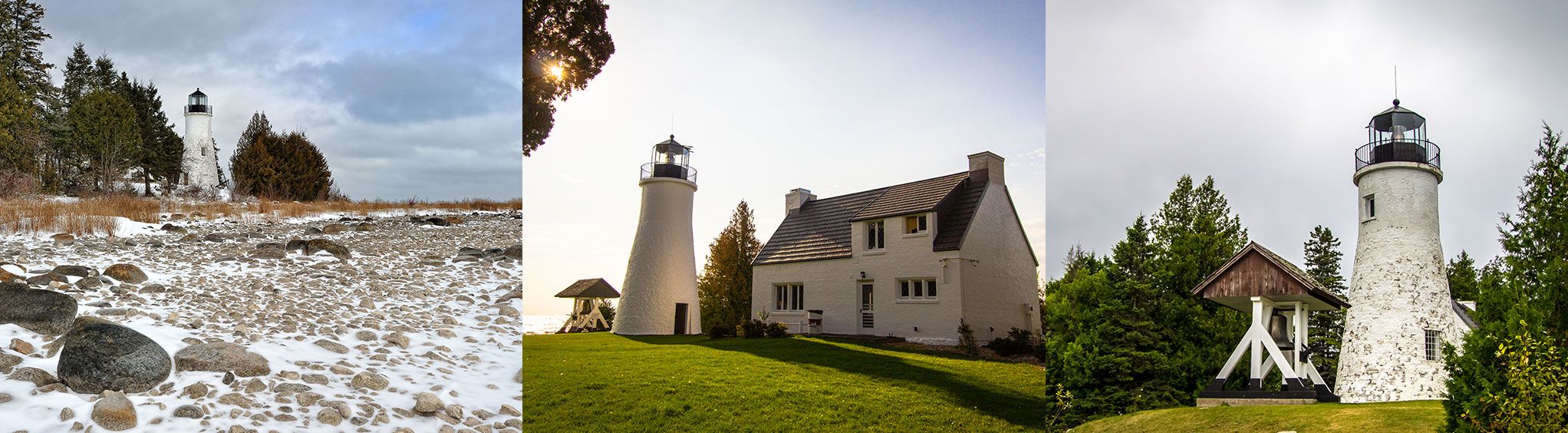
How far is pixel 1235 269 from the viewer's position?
365 inches

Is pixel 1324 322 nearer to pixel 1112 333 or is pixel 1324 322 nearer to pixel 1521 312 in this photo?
pixel 1112 333

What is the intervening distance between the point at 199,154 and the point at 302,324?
5750 millimetres

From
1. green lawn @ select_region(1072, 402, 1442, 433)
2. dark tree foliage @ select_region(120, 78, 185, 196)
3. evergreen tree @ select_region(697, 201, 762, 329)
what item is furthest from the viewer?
dark tree foliage @ select_region(120, 78, 185, 196)

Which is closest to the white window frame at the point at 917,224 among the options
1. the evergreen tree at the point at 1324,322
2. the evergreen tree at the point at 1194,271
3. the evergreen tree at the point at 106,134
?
the evergreen tree at the point at 1194,271

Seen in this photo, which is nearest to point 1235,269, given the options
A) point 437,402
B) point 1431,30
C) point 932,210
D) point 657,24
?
point 1431,30

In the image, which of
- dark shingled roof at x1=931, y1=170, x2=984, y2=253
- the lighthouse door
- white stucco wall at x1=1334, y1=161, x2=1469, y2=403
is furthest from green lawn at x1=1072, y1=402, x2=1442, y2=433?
the lighthouse door

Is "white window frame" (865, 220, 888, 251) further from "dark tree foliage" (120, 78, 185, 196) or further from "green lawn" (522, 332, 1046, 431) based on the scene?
"dark tree foliage" (120, 78, 185, 196)

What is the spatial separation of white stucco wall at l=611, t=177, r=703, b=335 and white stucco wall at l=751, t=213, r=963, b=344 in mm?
439

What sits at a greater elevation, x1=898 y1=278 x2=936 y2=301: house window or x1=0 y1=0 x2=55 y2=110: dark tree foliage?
x1=0 y1=0 x2=55 y2=110: dark tree foliage

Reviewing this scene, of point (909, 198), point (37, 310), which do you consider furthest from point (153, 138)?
point (909, 198)

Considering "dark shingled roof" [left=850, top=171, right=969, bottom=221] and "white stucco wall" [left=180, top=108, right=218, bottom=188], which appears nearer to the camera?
"dark shingled roof" [left=850, top=171, right=969, bottom=221]

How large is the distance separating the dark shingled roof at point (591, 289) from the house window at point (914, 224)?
1.45 m

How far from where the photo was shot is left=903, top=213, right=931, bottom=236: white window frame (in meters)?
4.41

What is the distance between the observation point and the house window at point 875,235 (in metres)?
4.47
